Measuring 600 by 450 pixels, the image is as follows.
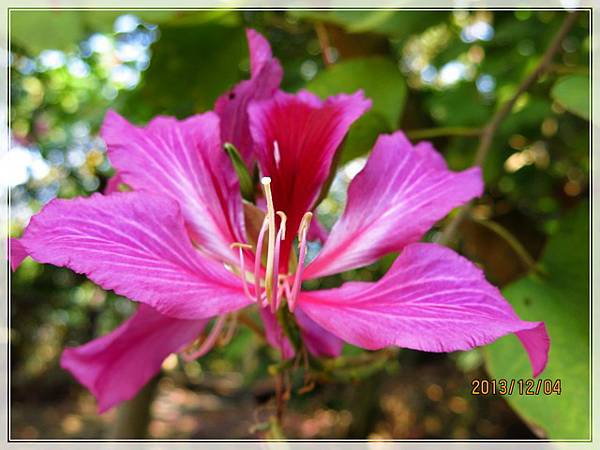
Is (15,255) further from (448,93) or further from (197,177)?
(448,93)

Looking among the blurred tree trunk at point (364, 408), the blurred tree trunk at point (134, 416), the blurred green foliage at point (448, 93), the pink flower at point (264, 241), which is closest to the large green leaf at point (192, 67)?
the blurred green foliage at point (448, 93)

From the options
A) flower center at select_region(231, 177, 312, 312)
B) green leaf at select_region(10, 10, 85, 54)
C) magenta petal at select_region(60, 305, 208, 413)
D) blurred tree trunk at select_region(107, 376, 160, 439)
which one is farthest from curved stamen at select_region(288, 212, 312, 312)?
blurred tree trunk at select_region(107, 376, 160, 439)

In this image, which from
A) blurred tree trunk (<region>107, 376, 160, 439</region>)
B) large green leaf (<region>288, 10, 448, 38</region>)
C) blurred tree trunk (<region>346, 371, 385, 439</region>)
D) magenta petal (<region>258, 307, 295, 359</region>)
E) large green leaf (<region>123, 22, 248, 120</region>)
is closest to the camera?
magenta petal (<region>258, 307, 295, 359</region>)

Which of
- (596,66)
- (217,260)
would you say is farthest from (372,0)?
(217,260)

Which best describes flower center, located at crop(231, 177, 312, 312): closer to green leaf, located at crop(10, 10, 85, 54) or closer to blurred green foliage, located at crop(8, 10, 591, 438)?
blurred green foliage, located at crop(8, 10, 591, 438)

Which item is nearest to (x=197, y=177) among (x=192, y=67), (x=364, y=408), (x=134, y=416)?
(x=192, y=67)

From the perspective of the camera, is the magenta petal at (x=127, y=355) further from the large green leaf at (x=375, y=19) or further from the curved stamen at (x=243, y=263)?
the large green leaf at (x=375, y=19)
